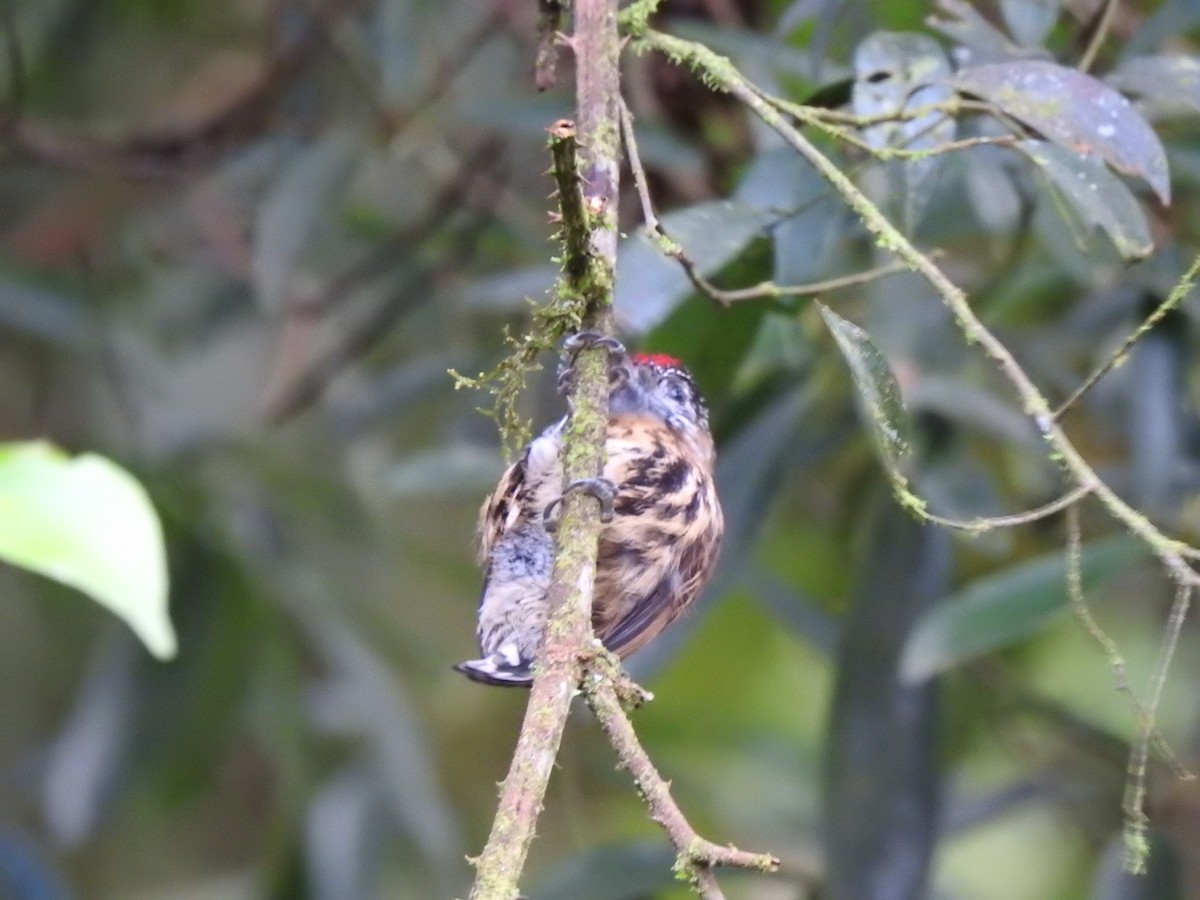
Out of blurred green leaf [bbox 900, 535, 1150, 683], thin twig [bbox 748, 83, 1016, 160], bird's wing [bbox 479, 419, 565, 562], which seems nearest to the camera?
thin twig [bbox 748, 83, 1016, 160]

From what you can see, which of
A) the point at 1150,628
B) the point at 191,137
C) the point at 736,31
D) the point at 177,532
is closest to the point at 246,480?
the point at 177,532

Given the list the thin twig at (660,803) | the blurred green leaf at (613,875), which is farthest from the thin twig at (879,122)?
the blurred green leaf at (613,875)

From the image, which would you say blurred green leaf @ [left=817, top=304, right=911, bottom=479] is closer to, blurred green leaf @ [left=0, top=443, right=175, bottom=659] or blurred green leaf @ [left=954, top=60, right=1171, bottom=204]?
blurred green leaf @ [left=954, top=60, right=1171, bottom=204]

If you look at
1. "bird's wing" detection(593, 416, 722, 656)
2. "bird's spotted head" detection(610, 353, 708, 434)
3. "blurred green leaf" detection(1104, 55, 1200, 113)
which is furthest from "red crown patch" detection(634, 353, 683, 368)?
"blurred green leaf" detection(1104, 55, 1200, 113)

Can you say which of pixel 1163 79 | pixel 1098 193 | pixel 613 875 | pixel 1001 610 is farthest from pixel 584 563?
pixel 613 875

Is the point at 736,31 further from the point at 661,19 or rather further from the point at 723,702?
the point at 723,702

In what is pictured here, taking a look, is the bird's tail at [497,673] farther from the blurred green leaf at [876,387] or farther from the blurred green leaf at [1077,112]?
the blurred green leaf at [1077,112]
